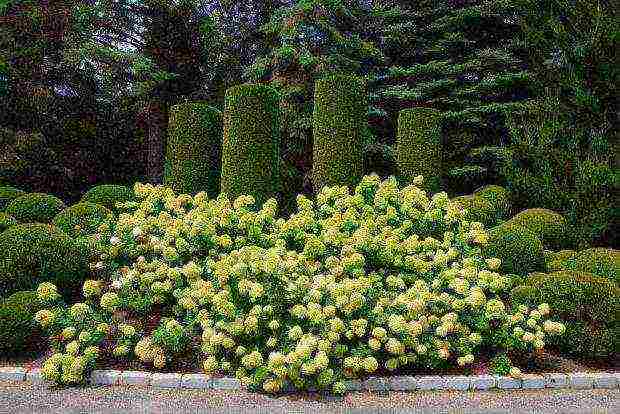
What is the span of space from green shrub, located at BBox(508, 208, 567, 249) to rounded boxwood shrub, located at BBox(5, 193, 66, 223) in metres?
7.07

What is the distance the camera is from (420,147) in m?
11.5

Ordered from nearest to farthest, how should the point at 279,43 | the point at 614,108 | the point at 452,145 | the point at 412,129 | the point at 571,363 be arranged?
the point at 571,363, the point at 614,108, the point at 412,129, the point at 452,145, the point at 279,43

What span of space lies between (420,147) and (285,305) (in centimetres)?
642

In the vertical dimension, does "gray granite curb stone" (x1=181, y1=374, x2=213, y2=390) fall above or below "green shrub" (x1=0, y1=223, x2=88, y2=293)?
below

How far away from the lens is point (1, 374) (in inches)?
220

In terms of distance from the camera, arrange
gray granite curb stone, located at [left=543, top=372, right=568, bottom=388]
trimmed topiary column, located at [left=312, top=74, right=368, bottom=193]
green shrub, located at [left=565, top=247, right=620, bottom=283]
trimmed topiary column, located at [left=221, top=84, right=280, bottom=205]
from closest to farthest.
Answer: gray granite curb stone, located at [left=543, top=372, right=568, bottom=388] → green shrub, located at [left=565, top=247, right=620, bottom=283] → trimmed topiary column, located at [left=221, top=84, right=280, bottom=205] → trimmed topiary column, located at [left=312, top=74, right=368, bottom=193]

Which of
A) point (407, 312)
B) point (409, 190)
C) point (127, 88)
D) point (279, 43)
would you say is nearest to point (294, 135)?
point (279, 43)

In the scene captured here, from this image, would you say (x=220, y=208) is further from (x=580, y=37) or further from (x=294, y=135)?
(x=294, y=135)

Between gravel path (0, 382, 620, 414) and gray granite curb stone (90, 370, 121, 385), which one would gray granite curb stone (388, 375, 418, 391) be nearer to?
gravel path (0, 382, 620, 414)

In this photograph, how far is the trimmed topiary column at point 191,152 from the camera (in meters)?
10.6

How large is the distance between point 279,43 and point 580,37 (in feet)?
29.8

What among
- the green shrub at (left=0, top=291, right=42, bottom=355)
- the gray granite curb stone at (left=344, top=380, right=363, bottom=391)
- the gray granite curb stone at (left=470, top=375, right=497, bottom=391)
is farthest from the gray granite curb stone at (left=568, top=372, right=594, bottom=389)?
the green shrub at (left=0, top=291, right=42, bottom=355)

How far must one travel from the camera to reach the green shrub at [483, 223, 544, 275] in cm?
730

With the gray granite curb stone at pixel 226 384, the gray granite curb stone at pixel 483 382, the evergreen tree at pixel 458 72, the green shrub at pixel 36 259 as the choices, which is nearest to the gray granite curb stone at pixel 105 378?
the gray granite curb stone at pixel 226 384
